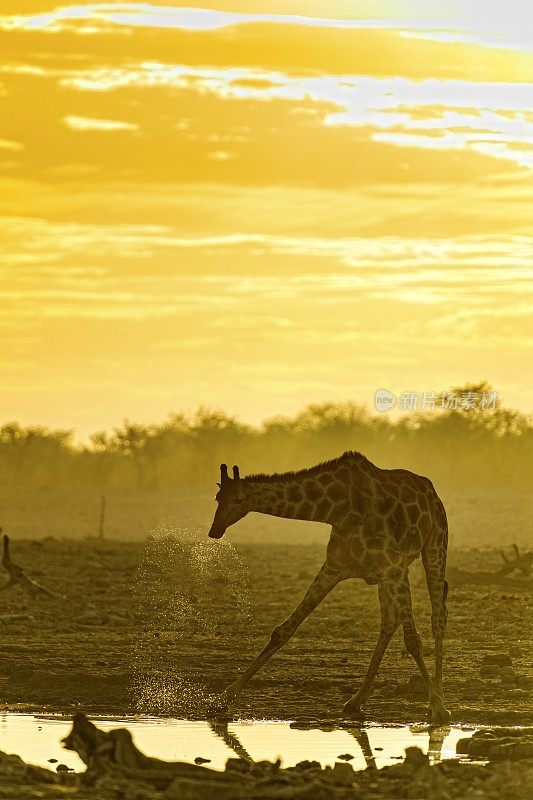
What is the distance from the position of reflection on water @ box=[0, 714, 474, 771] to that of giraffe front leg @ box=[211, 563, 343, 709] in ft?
2.24

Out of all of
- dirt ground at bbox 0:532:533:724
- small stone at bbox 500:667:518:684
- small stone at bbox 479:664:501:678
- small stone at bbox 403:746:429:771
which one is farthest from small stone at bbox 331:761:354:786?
small stone at bbox 479:664:501:678

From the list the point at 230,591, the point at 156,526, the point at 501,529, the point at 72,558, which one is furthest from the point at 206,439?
the point at 230,591

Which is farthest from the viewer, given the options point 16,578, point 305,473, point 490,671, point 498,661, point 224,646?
point 16,578

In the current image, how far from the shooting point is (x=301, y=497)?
14422mm

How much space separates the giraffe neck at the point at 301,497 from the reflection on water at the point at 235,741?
1.86 metres

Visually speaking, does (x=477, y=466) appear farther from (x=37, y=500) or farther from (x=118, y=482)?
(x=37, y=500)

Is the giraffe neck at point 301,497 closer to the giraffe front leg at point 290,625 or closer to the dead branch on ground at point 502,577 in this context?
the giraffe front leg at point 290,625

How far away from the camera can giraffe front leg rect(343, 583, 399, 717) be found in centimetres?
1410

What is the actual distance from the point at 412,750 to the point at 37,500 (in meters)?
53.8

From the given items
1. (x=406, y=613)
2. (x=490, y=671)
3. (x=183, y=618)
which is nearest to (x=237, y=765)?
(x=406, y=613)

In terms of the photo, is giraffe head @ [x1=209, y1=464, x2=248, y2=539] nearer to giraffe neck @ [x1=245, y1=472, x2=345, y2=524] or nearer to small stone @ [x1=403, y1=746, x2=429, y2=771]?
giraffe neck @ [x1=245, y1=472, x2=345, y2=524]

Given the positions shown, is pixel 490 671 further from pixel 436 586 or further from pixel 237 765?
pixel 237 765

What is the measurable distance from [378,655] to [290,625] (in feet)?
2.81

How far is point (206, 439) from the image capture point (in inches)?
3361
